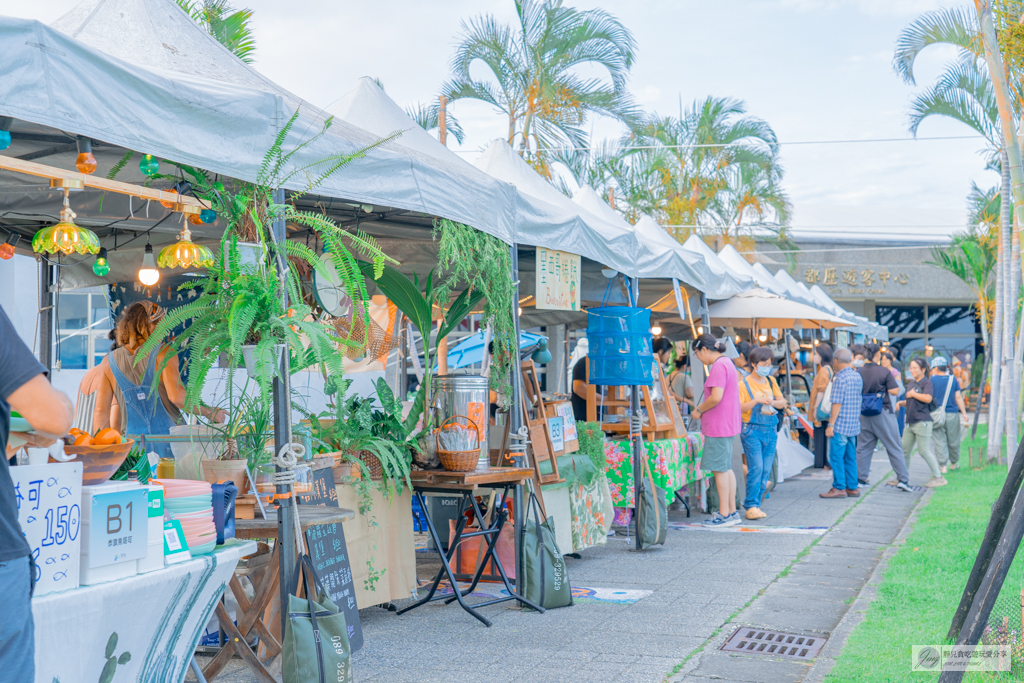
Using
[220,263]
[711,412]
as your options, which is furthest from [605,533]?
[220,263]

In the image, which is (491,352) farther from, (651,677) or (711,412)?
(711,412)

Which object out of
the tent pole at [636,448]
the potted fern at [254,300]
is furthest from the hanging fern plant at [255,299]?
the tent pole at [636,448]

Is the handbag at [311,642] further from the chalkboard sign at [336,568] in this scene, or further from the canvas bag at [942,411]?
the canvas bag at [942,411]

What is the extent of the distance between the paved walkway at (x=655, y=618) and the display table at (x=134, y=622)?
1131 millimetres

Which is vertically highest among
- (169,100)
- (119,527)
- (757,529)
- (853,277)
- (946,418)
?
(853,277)

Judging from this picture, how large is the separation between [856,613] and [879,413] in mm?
5770

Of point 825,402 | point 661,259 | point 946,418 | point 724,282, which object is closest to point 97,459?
point 661,259

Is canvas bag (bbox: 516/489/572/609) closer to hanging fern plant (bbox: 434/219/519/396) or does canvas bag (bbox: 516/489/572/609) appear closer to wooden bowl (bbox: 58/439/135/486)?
hanging fern plant (bbox: 434/219/519/396)

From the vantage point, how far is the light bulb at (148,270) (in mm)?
5574

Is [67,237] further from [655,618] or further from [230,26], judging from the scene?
[230,26]

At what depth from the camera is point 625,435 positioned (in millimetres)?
7961

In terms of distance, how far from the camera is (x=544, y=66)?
46.8 feet

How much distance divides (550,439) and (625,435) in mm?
2009

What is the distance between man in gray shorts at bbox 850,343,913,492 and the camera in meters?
10.3
